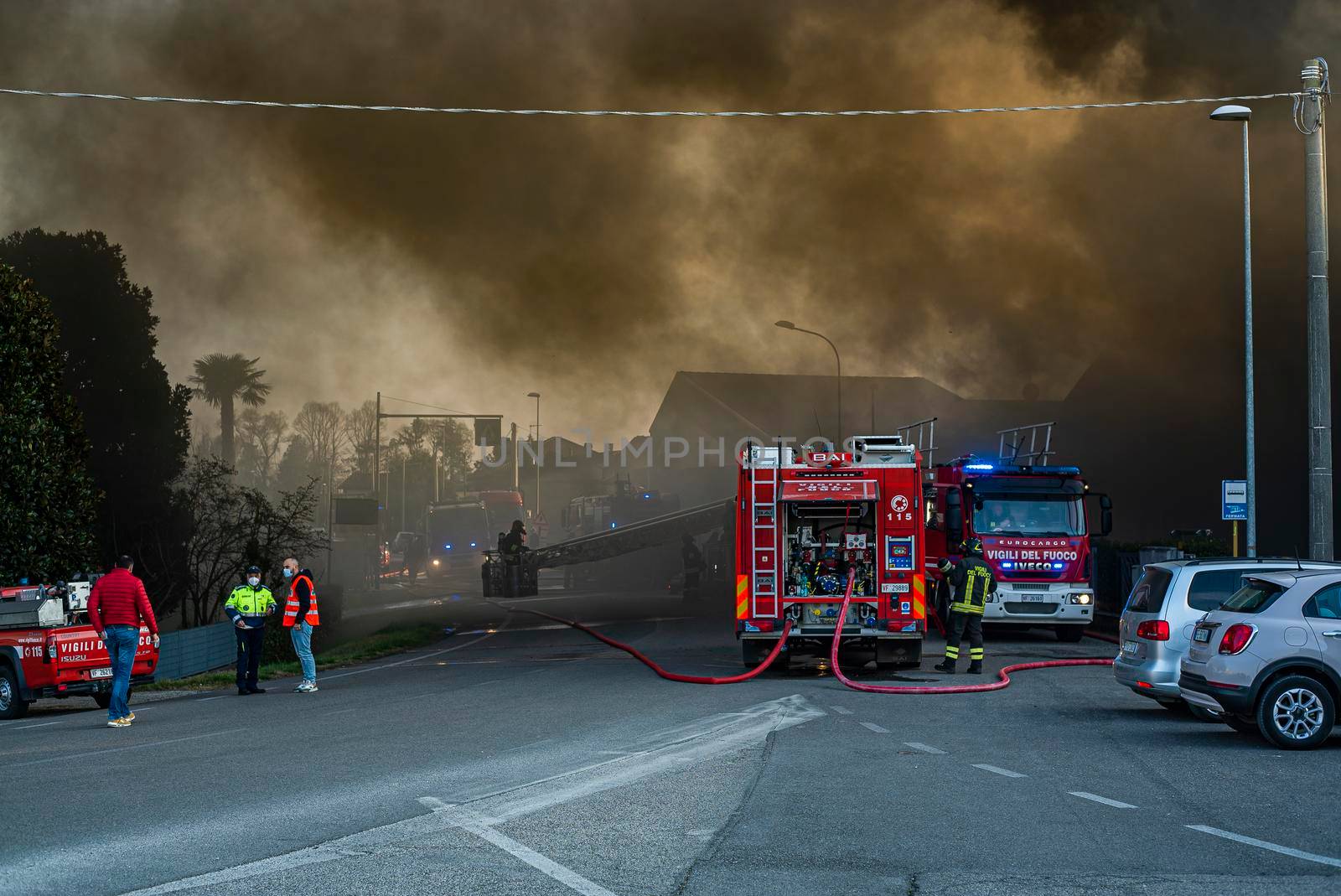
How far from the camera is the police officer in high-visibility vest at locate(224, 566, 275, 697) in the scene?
57.9ft

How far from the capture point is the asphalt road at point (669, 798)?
255 inches

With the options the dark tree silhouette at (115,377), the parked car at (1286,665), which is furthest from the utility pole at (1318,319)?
the dark tree silhouette at (115,377)

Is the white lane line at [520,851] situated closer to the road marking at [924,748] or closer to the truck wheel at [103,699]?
the road marking at [924,748]

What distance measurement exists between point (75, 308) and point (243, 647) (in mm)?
22805

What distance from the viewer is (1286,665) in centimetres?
1082

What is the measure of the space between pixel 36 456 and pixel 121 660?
1009cm

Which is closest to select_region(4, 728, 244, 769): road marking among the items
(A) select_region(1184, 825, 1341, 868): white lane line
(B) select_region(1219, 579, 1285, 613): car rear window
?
(A) select_region(1184, 825, 1341, 868): white lane line

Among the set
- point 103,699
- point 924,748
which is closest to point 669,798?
point 924,748

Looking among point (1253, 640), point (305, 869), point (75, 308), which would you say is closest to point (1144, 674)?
point (1253, 640)

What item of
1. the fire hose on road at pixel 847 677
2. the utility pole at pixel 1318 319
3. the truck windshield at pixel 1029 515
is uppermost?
the utility pole at pixel 1318 319

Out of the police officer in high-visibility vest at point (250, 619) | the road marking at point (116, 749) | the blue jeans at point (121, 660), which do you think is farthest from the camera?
the police officer in high-visibility vest at point (250, 619)

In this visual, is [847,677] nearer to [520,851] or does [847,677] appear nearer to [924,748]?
[924,748]

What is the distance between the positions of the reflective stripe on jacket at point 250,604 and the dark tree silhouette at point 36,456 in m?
6.69

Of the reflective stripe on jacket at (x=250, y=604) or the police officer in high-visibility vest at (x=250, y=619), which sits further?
the reflective stripe on jacket at (x=250, y=604)
